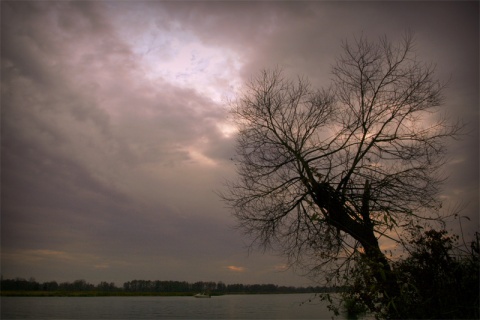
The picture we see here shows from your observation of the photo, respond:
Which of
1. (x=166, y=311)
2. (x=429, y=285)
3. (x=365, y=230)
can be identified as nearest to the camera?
(x=429, y=285)

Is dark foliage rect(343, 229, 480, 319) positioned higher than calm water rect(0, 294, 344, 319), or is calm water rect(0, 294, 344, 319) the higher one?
dark foliage rect(343, 229, 480, 319)

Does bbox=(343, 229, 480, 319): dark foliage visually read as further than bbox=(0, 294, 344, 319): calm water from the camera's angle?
No

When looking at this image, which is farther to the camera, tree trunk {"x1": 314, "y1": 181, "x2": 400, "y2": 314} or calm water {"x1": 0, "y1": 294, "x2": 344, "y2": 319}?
calm water {"x1": 0, "y1": 294, "x2": 344, "y2": 319}

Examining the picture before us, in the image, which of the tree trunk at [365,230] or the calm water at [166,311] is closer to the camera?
the tree trunk at [365,230]

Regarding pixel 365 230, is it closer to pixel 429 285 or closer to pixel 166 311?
pixel 429 285

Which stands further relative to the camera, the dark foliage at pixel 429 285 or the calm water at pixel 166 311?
the calm water at pixel 166 311

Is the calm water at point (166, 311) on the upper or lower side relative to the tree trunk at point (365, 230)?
lower

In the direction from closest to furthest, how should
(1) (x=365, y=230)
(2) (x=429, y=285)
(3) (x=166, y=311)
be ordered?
1. (2) (x=429, y=285)
2. (1) (x=365, y=230)
3. (3) (x=166, y=311)

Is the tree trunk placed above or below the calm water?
above

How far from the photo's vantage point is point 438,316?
17.6 feet

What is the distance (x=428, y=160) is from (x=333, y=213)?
2445 mm

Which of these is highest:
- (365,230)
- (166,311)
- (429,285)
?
(365,230)

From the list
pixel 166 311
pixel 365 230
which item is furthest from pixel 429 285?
pixel 166 311

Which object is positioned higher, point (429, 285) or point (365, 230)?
point (365, 230)
